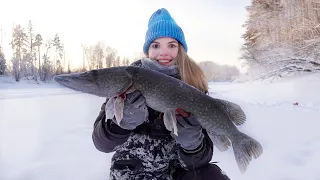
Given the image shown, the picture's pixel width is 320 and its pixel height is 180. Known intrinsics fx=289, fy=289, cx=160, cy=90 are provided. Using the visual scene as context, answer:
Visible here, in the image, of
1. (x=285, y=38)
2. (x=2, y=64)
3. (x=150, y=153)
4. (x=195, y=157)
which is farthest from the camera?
(x=2, y=64)

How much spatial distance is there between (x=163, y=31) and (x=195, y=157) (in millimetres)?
1054

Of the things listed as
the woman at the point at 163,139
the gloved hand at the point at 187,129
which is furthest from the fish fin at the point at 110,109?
the gloved hand at the point at 187,129

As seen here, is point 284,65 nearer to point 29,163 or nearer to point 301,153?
point 301,153

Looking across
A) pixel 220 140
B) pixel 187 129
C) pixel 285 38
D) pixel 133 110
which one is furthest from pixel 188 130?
pixel 285 38

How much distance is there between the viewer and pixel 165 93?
183cm

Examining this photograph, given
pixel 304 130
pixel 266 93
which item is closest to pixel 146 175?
pixel 304 130

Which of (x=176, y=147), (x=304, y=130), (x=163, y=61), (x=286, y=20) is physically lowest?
(x=304, y=130)

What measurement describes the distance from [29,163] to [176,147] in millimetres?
2122

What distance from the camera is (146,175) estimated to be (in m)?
2.31

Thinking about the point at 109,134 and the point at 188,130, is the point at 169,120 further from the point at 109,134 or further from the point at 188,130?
the point at 109,134

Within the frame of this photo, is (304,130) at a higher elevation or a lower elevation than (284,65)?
lower

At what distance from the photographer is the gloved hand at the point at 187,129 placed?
206 cm

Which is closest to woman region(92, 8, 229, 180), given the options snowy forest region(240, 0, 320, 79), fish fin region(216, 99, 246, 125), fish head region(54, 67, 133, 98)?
fish fin region(216, 99, 246, 125)

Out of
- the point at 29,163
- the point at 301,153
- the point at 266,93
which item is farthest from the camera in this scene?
the point at 266,93
